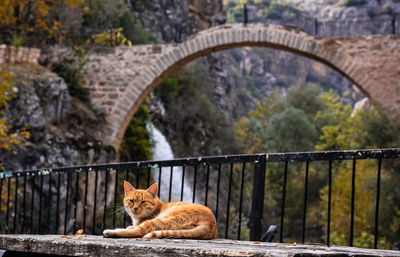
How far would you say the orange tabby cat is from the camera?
2.25 m

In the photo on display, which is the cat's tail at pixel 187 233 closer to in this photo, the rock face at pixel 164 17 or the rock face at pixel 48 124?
the rock face at pixel 48 124

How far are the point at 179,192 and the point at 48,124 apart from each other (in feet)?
19.4

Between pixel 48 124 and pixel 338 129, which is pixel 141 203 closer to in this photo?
pixel 48 124

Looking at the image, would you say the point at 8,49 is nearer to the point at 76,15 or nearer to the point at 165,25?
the point at 76,15

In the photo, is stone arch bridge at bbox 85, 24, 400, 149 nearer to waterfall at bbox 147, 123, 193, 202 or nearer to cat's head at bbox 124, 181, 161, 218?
waterfall at bbox 147, 123, 193, 202

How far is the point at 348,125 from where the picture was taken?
18.5m

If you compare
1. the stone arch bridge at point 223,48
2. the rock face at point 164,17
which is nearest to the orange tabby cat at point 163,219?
the stone arch bridge at point 223,48

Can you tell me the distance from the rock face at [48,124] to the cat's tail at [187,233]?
23.5 feet

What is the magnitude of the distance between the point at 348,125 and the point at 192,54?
29.7 ft

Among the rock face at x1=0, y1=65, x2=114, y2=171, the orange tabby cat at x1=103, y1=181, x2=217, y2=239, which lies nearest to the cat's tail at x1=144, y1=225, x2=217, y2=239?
the orange tabby cat at x1=103, y1=181, x2=217, y2=239

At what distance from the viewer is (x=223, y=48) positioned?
39.7ft

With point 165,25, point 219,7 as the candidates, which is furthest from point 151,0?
point 219,7

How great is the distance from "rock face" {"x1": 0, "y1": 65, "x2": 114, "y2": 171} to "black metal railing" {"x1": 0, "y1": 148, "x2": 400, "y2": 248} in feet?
1.61

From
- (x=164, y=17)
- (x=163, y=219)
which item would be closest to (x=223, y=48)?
(x=163, y=219)
